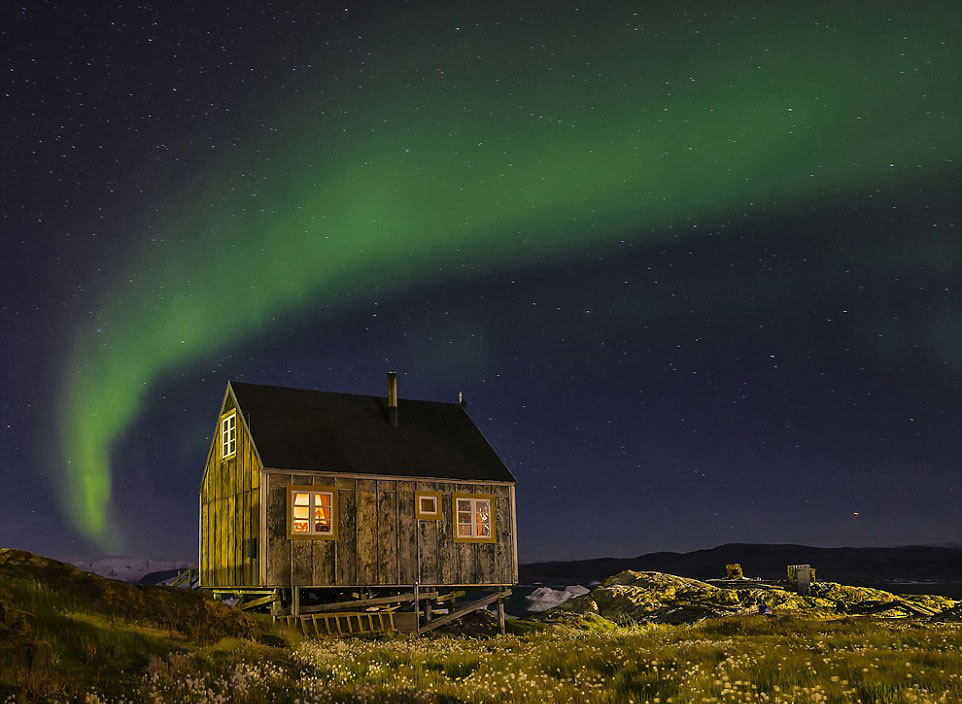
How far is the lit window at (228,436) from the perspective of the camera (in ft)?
112

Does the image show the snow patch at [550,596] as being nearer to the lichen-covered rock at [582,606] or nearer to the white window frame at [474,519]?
the lichen-covered rock at [582,606]

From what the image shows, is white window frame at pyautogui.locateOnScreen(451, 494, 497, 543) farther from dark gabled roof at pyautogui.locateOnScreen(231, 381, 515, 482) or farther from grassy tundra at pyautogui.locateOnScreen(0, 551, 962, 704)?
grassy tundra at pyautogui.locateOnScreen(0, 551, 962, 704)

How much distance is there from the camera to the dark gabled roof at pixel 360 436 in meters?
32.2

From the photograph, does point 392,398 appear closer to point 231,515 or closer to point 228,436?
point 228,436

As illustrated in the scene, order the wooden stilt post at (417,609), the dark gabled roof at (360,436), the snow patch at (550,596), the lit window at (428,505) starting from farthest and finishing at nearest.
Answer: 1. the snow patch at (550,596)
2. the lit window at (428,505)
3. the wooden stilt post at (417,609)
4. the dark gabled roof at (360,436)

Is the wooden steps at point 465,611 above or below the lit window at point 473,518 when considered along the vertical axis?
below

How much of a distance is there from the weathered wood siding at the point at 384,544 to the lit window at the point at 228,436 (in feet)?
13.6

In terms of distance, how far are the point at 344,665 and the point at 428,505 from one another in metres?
19.6

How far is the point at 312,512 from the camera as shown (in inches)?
1232

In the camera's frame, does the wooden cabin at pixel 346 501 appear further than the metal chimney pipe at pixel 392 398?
No

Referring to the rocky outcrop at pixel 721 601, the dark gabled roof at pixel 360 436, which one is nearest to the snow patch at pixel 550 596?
the rocky outcrop at pixel 721 601

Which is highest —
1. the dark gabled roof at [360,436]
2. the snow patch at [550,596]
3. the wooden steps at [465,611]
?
the dark gabled roof at [360,436]

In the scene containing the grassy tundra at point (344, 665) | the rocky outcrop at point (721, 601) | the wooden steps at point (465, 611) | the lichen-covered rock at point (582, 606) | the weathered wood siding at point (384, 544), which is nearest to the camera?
the grassy tundra at point (344, 665)

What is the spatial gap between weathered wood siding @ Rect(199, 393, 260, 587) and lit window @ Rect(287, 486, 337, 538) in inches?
48.5
